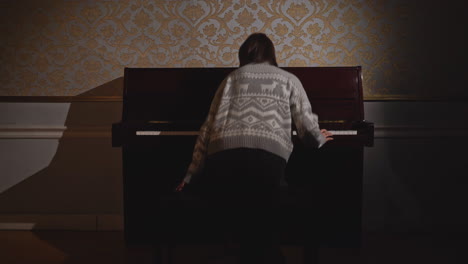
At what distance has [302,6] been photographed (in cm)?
271

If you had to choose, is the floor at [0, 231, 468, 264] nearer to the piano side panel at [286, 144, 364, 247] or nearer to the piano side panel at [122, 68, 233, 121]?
the piano side panel at [286, 144, 364, 247]

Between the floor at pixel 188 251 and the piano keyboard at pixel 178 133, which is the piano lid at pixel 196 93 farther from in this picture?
the floor at pixel 188 251

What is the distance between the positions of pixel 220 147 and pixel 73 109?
1525 mm

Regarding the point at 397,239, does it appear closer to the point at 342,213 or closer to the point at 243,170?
the point at 342,213

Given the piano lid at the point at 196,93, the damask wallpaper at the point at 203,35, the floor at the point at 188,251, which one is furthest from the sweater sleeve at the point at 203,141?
the damask wallpaper at the point at 203,35

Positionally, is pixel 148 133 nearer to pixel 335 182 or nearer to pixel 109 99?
pixel 109 99

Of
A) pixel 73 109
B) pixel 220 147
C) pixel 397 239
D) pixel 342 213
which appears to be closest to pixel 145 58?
pixel 73 109

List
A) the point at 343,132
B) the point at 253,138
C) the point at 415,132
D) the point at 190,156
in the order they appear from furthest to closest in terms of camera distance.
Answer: the point at 415,132, the point at 190,156, the point at 343,132, the point at 253,138

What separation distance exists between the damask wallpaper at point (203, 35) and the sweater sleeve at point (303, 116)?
1.01m

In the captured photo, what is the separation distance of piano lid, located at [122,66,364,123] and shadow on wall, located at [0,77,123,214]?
1.40 ft

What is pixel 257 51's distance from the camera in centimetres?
178

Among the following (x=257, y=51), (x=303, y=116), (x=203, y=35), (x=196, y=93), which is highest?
(x=203, y=35)

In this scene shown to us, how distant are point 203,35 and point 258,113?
1.26 meters

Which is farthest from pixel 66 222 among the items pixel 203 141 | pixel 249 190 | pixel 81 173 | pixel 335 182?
pixel 335 182
